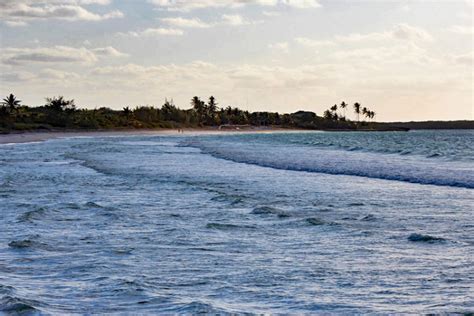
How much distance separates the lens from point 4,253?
10109 mm

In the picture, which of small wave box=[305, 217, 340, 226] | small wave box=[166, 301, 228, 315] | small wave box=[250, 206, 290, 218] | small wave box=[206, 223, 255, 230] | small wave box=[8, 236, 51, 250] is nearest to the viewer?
small wave box=[166, 301, 228, 315]

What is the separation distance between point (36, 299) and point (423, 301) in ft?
14.5

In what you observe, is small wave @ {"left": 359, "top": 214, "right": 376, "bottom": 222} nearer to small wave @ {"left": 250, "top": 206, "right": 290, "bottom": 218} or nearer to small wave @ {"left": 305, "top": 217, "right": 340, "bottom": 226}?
small wave @ {"left": 305, "top": 217, "right": 340, "bottom": 226}

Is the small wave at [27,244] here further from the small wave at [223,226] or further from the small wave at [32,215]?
the small wave at [223,226]

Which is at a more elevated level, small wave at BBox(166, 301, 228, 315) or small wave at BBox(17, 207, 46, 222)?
small wave at BBox(17, 207, 46, 222)

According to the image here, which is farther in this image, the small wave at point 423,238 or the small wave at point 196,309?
the small wave at point 423,238

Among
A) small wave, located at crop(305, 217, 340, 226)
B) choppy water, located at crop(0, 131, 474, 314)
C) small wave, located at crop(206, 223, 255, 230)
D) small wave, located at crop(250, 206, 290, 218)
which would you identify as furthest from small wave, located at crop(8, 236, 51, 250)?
small wave, located at crop(250, 206, 290, 218)

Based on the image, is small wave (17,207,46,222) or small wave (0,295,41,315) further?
small wave (17,207,46,222)

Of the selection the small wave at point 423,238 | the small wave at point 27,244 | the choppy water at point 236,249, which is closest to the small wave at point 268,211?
the choppy water at point 236,249

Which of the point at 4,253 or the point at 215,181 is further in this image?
the point at 215,181

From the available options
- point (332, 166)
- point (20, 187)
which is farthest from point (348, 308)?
point (332, 166)

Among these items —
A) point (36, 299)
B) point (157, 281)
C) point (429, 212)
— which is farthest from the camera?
point (429, 212)

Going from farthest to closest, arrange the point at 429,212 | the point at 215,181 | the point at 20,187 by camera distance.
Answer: the point at 215,181
the point at 20,187
the point at 429,212

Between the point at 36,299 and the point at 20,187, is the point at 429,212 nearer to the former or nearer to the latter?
the point at 36,299
